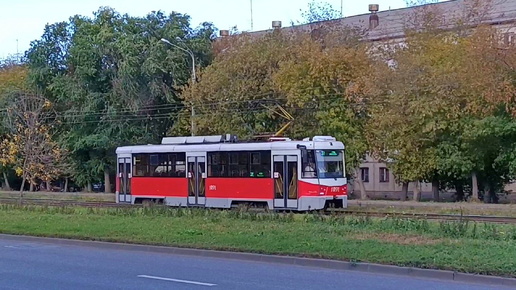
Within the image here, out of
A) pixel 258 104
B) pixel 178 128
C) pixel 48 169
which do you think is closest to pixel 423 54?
pixel 258 104

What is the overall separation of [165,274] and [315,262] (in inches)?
122

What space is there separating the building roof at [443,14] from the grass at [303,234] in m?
25.5

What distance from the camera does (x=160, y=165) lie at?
37500 millimetres

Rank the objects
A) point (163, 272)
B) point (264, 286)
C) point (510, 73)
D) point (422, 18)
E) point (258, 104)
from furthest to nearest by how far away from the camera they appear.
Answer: point (258, 104) → point (422, 18) → point (510, 73) → point (163, 272) → point (264, 286)

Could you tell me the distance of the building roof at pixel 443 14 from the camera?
47406 millimetres

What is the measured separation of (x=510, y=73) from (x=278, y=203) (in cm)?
1338

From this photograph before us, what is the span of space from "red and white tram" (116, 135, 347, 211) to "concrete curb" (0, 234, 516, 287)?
12.2 meters

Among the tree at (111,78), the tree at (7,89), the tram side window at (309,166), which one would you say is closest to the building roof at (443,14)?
the tree at (111,78)

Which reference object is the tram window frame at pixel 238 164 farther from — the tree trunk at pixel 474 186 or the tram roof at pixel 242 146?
the tree trunk at pixel 474 186

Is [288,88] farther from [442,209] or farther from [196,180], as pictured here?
[442,209]

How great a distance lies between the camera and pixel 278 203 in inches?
1282

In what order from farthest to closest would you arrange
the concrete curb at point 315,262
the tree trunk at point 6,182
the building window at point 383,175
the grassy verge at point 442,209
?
the tree trunk at point 6,182 → the building window at point 383,175 → the grassy verge at point 442,209 → the concrete curb at point 315,262

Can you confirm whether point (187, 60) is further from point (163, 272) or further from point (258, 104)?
point (163, 272)

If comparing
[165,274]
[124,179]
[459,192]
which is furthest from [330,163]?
[459,192]
